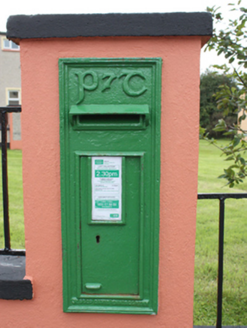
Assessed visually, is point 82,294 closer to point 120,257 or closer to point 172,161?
point 120,257

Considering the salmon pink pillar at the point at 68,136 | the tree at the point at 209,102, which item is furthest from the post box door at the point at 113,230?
the tree at the point at 209,102

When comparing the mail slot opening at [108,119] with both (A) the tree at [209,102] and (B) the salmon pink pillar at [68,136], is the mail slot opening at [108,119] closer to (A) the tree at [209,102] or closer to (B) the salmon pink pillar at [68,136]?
(B) the salmon pink pillar at [68,136]

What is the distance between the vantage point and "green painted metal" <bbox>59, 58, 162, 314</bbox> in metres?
1.56

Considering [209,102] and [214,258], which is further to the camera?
[209,102]

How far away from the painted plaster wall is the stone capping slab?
41 millimetres

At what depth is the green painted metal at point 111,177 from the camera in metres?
1.56

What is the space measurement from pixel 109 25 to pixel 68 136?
0.60 metres

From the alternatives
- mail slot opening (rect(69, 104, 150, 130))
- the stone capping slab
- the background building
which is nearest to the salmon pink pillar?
the stone capping slab

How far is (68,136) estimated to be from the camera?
1.59 meters

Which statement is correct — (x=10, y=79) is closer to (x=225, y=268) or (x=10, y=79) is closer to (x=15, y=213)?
(x=15, y=213)

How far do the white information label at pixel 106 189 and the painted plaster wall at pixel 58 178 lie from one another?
0.73 feet

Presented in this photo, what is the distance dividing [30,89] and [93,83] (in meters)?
0.35

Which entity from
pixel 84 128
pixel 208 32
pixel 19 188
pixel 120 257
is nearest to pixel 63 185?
pixel 84 128

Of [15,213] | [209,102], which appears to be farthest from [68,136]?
[209,102]
